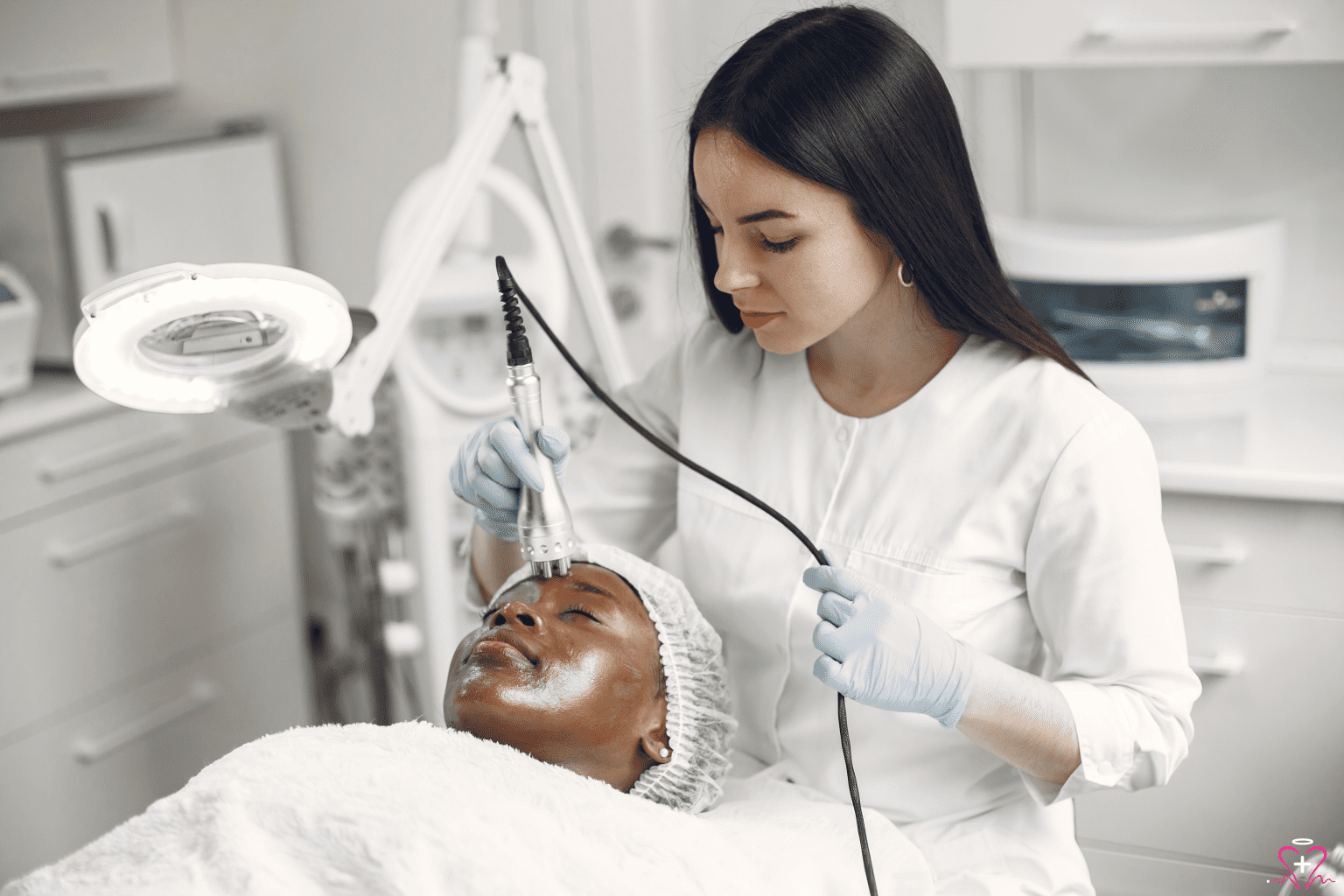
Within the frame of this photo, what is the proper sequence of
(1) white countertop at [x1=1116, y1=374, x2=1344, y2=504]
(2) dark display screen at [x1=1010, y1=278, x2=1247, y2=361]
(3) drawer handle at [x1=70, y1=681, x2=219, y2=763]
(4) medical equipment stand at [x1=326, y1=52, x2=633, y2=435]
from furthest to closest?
1. (3) drawer handle at [x1=70, y1=681, x2=219, y2=763]
2. (2) dark display screen at [x1=1010, y1=278, x2=1247, y2=361]
3. (1) white countertop at [x1=1116, y1=374, x2=1344, y2=504]
4. (4) medical equipment stand at [x1=326, y1=52, x2=633, y2=435]

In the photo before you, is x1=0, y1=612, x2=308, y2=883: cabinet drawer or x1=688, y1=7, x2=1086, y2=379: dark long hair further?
x1=0, y1=612, x2=308, y2=883: cabinet drawer

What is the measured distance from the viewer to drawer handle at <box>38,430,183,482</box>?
2.03m

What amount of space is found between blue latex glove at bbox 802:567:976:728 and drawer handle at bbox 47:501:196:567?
1.55 meters

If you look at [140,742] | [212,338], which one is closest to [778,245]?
[212,338]

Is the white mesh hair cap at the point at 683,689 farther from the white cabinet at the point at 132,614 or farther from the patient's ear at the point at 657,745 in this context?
the white cabinet at the point at 132,614

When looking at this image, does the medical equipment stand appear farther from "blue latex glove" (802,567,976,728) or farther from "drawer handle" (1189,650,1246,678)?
"drawer handle" (1189,650,1246,678)

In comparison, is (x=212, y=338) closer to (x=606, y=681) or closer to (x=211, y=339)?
(x=211, y=339)

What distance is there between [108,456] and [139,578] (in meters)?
0.24

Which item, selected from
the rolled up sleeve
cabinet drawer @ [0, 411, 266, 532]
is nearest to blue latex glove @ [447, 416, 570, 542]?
the rolled up sleeve

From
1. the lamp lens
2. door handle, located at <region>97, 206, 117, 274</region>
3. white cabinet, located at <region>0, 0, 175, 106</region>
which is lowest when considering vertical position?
door handle, located at <region>97, 206, 117, 274</region>

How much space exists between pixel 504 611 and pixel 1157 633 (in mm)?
586

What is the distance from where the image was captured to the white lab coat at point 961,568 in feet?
3.51

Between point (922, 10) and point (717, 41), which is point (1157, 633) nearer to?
point (922, 10)

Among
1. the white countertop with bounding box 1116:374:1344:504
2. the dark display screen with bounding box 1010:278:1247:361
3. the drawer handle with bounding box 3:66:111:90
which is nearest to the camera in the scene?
the white countertop with bounding box 1116:374:1344:504
